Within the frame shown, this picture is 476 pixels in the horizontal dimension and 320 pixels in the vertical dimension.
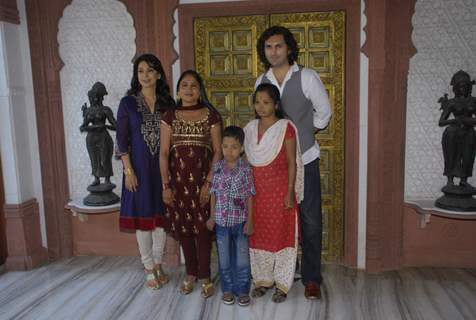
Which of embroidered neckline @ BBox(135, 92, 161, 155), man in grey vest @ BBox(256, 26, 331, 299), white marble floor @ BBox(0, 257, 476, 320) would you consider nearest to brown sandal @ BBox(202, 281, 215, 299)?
white marble floor @ BBox(0, 257, 476, 320)

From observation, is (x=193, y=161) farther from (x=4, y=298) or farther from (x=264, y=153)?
(x=4, y=298)

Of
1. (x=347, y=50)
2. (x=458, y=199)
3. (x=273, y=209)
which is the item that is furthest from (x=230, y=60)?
(x=458, y=199)

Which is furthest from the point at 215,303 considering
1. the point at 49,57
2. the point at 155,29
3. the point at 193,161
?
the point at 49,57

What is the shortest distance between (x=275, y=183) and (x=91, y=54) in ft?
6.40

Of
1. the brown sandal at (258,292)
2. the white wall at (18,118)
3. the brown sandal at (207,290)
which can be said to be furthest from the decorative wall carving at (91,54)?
the brown sandal at (258,292)

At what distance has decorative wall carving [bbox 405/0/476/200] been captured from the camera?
10.2 feet

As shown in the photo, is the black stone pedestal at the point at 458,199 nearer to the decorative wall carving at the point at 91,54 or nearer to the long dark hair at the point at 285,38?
the long dark hair at the point at 285,38

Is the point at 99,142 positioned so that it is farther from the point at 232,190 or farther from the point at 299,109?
the point at 299,109

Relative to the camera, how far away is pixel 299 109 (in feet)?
8.57

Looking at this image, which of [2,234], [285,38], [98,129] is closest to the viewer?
[285,38]

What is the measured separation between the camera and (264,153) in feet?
8.30

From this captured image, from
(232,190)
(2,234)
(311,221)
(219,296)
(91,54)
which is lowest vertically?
(219,296)

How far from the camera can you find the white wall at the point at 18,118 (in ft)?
10.7

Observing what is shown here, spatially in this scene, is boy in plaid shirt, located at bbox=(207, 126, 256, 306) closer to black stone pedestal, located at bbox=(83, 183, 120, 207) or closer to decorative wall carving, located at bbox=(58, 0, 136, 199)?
black stone pedestal, located at bbox=(83, 183, 120, 207)
